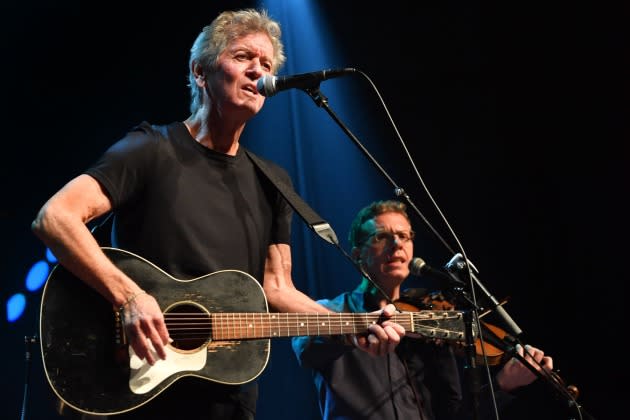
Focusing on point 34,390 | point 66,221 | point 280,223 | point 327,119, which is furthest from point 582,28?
point 34,390

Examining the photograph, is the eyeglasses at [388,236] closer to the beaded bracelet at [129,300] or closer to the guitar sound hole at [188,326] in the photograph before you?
the guitar sound hole at [188,326]

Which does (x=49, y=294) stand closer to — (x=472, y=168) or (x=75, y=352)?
(x=75, y=352)

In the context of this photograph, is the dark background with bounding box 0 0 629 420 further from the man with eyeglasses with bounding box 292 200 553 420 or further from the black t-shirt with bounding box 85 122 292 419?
the black t-shirt with bounding box 85 122 292 419

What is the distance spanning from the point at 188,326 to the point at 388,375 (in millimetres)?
1971

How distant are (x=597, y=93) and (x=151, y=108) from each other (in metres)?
4.14

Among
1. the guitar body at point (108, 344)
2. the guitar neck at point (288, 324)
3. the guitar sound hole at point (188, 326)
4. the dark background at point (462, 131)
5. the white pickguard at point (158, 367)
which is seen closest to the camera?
the guitar body at point (108, 344)

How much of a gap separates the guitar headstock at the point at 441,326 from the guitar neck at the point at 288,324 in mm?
52

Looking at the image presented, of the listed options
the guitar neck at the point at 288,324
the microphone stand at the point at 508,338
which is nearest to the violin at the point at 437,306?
the microphone stand at the point at 508,338

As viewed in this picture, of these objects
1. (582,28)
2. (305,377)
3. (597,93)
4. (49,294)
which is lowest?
(305,377)

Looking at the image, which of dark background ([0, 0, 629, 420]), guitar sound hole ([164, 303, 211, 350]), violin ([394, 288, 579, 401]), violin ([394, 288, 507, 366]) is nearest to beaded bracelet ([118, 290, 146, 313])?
guitar sound hole ([164, 303, 211, 350])

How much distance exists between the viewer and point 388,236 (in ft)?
15.4

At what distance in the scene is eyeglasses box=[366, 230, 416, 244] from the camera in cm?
468

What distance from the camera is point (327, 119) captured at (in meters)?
6.68

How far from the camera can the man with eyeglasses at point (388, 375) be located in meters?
3.94
